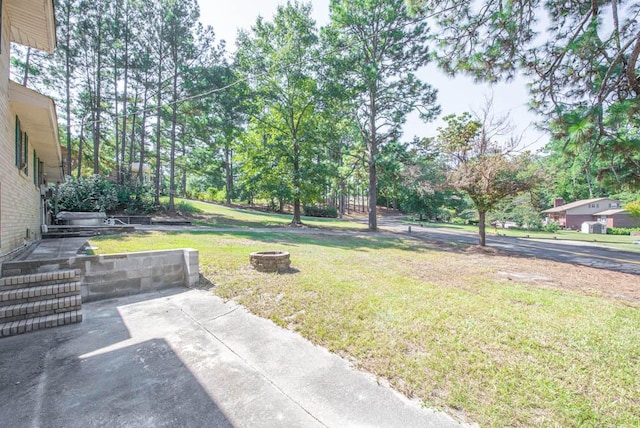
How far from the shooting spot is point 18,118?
240 inches

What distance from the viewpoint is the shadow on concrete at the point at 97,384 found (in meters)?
2.04

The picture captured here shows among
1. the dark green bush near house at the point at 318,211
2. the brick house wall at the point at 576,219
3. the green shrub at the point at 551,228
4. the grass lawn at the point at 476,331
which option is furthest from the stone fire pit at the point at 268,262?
the brick house wall at the point at 576,219

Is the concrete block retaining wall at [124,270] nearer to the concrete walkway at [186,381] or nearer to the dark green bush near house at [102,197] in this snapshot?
the concrete walkway at [186,381]

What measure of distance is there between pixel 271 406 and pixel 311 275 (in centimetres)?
373

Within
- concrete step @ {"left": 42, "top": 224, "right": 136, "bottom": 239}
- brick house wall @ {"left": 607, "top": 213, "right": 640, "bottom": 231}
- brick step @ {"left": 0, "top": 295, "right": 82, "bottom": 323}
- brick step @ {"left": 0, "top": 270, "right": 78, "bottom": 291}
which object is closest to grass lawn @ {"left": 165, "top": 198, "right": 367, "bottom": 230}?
concrete step @ {"left": 42, "top": 224, "right": 136, "bottom": 239}

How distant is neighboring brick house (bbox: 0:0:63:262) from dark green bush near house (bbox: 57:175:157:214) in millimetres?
8553

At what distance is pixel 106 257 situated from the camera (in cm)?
462

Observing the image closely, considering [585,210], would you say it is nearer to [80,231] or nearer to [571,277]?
[571,277]

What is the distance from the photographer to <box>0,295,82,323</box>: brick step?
3.51m

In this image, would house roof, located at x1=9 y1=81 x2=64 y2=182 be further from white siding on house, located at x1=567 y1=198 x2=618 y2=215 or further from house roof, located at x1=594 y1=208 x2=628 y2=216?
white siding on house, located at x1=567 y1=198 x2=618 y2=215

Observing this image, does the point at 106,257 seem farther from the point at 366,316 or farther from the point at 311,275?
the point at 366,316

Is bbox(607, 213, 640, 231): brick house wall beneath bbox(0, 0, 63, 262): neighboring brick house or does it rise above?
beneath

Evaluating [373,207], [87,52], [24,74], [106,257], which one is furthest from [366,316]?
[24,74]

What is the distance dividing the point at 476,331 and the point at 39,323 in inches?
223
